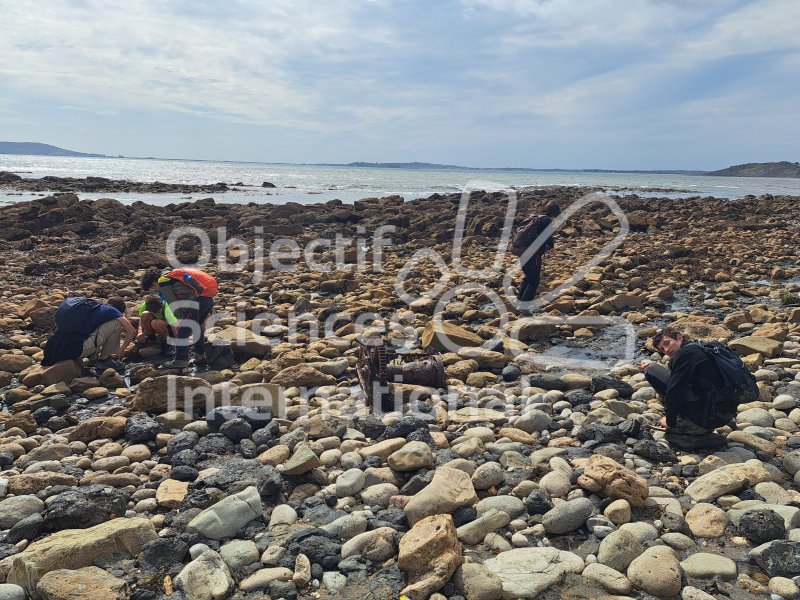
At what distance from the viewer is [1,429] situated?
4703mm

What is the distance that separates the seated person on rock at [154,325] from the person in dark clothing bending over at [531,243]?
203 inches

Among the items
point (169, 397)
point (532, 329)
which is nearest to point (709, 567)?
point (169, 397)

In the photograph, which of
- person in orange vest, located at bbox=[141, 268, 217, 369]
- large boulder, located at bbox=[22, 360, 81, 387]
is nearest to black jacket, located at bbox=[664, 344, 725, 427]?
person in orange vest, located at bbox=[141, 268, 217, 369]

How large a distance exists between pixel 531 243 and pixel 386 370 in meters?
4.06

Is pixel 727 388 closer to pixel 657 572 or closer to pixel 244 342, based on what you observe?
pixel 657 572

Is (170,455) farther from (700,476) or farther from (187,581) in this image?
(700,476)

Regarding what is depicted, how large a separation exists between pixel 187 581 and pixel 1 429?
2.96 meters

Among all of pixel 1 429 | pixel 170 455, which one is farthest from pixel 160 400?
pixel 1 429

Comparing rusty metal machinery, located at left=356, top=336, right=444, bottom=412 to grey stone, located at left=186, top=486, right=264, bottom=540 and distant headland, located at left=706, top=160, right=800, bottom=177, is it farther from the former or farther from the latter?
distant headland, located at left=706, top=160, right=800, bottom=177

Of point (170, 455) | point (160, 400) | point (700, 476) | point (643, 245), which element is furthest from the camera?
point (643, 245)

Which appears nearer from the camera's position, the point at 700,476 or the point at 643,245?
the point at 700,476

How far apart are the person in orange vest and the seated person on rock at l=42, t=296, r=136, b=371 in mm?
539

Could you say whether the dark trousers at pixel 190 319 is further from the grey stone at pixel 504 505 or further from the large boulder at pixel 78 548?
the grey stone at pixel 504 505

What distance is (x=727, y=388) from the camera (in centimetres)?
405
